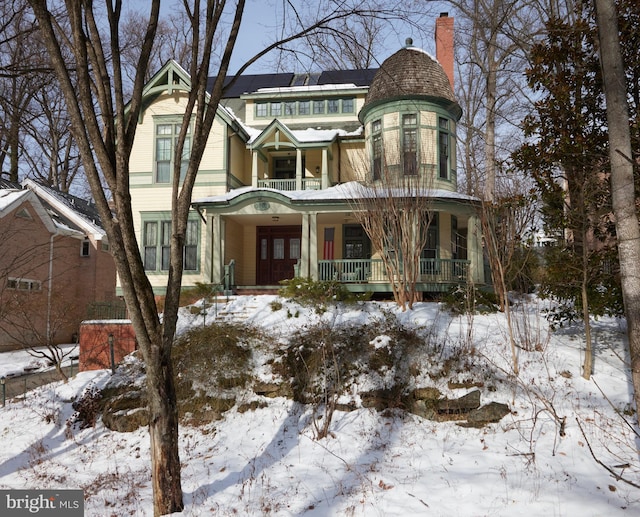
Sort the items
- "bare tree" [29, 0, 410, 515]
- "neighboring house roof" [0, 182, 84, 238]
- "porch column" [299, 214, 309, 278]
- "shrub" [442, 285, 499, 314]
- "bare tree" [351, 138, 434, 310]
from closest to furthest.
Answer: "bare tree" [29, 0, 410, 515] → "shrub" [442, 285, 499, 314] → "bare tree" [351, 138, 434, 310] → "porch column" [299, 214, 309, 278] → "neighboring house roof" [0, 182, 84, 238]

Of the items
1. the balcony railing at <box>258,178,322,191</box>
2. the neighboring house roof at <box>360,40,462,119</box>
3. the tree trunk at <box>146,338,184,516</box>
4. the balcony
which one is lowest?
the tree trunk at <box>146,338,184,516</box>

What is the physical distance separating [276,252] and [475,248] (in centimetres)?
761

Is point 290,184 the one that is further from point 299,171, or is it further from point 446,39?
point 446,39

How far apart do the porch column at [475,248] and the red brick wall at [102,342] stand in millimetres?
10241

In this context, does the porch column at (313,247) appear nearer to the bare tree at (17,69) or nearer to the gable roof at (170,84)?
the gable roof at (170,84)

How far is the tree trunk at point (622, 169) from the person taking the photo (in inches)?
Result: 257

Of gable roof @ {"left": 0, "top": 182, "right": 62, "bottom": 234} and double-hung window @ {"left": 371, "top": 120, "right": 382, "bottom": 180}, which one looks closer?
double-hung window @ {"left": 371, "top": 120, "right": 382, "bottom": 180}

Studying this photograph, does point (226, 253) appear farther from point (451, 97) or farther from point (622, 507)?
point (622, 507)

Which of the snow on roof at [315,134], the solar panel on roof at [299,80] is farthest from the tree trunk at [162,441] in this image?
the solar panel on roof at [299,80]

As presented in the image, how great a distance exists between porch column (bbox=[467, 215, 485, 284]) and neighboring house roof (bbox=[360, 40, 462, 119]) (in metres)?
4.85

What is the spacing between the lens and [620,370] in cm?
930

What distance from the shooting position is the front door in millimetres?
18797

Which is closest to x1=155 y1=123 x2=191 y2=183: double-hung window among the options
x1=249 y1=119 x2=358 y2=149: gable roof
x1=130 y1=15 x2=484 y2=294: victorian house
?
x1=130 y1=15 x2=484 y2=294: victorian house

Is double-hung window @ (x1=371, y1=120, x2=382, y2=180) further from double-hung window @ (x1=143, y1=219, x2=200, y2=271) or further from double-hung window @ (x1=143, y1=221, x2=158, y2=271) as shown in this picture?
double-hung window @ (x1=143, y1=221, x2=158, y2=271)
